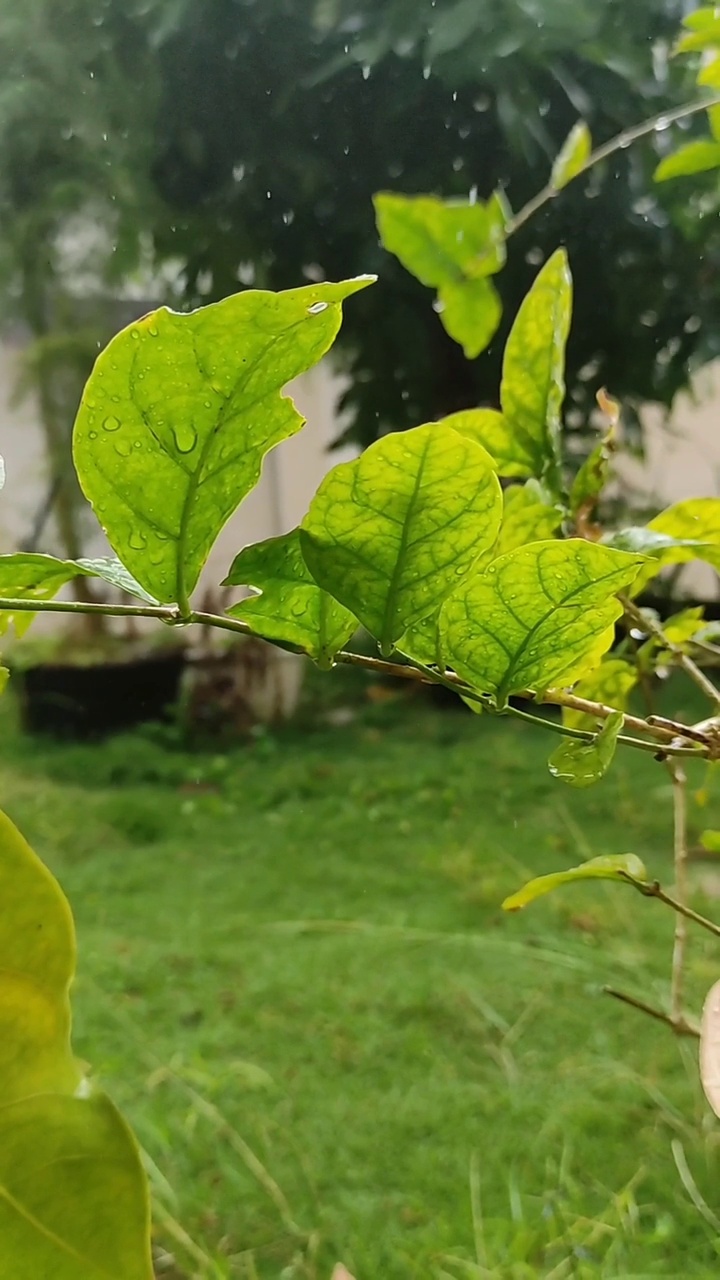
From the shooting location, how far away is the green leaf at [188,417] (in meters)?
0.13

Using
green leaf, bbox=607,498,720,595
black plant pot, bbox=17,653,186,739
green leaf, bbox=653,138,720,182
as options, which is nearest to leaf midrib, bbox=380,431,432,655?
green leaf, bbox=607,498,720,595

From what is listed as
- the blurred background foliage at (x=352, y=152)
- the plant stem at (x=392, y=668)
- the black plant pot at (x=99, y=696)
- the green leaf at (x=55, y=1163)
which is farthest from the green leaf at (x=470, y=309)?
the black plant pot at (x=99, y=696)

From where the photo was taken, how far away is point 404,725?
4.45 feet

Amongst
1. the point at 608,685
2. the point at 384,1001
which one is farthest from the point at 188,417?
the point at 384,1001

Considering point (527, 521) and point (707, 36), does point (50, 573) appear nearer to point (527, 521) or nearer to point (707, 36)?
point (527, 521)

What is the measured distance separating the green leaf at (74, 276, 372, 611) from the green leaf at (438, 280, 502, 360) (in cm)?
30

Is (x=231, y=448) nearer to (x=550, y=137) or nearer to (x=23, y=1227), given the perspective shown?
(x=23, y=1227)

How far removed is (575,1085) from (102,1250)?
1.82ft

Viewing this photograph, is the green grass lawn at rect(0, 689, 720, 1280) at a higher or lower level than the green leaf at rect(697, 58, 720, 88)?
lower

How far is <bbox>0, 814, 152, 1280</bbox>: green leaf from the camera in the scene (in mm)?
144

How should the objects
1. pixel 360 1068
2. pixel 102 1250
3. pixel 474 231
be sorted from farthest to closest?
pixel 360 1068 < pixel 474 231 < pixel 102 1250

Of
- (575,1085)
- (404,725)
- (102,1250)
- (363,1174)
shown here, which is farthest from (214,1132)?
(404,725)

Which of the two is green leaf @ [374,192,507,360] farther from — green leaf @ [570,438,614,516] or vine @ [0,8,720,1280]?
vine @ [0,8,720,1280]

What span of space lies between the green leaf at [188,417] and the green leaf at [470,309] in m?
0.30
